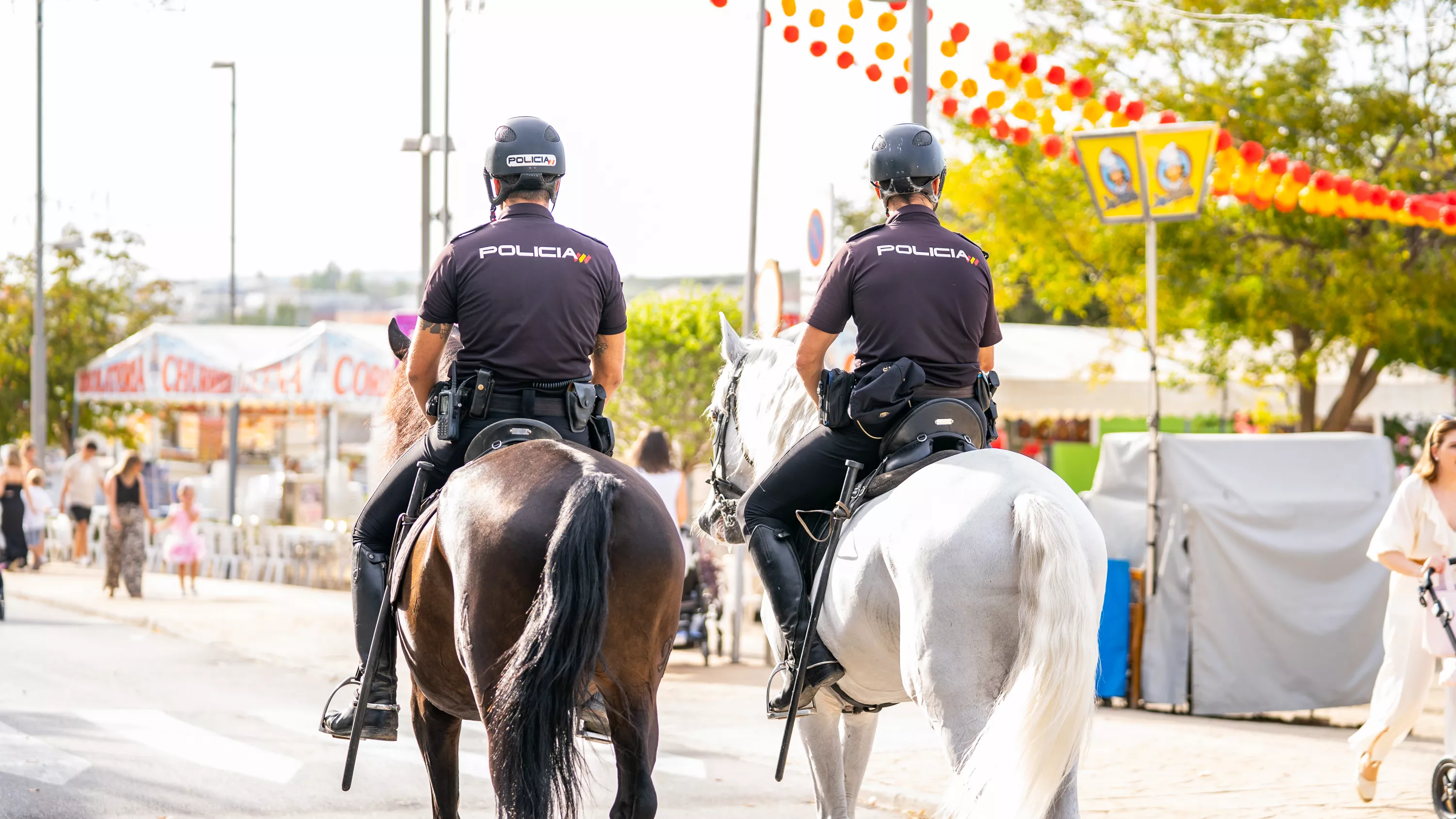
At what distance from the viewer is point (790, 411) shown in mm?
5883

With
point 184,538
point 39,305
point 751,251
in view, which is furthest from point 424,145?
point 39,305

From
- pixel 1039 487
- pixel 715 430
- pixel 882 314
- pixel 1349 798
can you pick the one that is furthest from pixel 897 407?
pixel 1349 798

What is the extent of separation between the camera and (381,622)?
15.7 ft

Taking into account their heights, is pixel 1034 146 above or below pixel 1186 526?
above

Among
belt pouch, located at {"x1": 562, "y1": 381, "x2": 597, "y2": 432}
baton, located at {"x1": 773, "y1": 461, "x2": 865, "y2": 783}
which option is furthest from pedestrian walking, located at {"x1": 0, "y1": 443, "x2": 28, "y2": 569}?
baton, located at {"x1": 773, "y1": 461, "x2": 865, "y2": 783}

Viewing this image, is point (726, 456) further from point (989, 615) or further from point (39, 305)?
point (39, 305)

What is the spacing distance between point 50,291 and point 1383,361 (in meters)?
30.2

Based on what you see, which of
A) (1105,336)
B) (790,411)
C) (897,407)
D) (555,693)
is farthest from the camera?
(1105,336)

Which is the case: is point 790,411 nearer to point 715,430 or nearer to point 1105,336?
point 715,430

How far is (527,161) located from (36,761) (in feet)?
17.0

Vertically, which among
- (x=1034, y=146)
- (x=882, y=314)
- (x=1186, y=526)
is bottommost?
(x=1186, y=526)

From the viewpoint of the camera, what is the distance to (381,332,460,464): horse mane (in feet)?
18.1

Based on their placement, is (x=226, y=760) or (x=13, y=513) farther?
(x=13, y=513)

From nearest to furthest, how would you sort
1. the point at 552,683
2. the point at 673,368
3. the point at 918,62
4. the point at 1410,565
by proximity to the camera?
the point at 552,683 < the point at 1410,565 < the point at 918,62 < the point at 673,368
